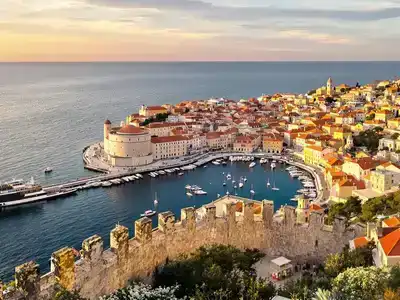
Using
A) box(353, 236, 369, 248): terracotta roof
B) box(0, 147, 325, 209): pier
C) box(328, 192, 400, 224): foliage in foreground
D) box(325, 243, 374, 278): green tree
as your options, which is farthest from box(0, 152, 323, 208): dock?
box(325, 243, 374, 278): green tree

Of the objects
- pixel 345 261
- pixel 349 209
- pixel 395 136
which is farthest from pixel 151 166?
pixel 345 261

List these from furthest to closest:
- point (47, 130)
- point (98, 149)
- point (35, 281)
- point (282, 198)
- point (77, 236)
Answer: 1. point (47, 130)
2. point (98, 149)
3. point (282, 198)
4. point (77, 236)
5. point (35, 281)

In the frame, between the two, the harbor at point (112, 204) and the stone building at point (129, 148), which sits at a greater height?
the stone building at point (129, 148)

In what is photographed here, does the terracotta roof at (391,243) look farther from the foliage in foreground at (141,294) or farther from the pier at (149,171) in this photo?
the pier at (149,171)

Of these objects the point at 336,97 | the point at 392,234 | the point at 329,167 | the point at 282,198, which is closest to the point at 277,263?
the point at 392,234

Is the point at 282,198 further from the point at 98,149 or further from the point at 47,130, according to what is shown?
the point at 47,130

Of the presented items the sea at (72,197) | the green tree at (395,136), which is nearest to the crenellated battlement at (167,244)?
the sea at (72,197)

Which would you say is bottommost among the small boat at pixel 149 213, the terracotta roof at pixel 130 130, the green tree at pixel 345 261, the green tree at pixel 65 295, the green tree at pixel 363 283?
the small boat at pixel 149 213
